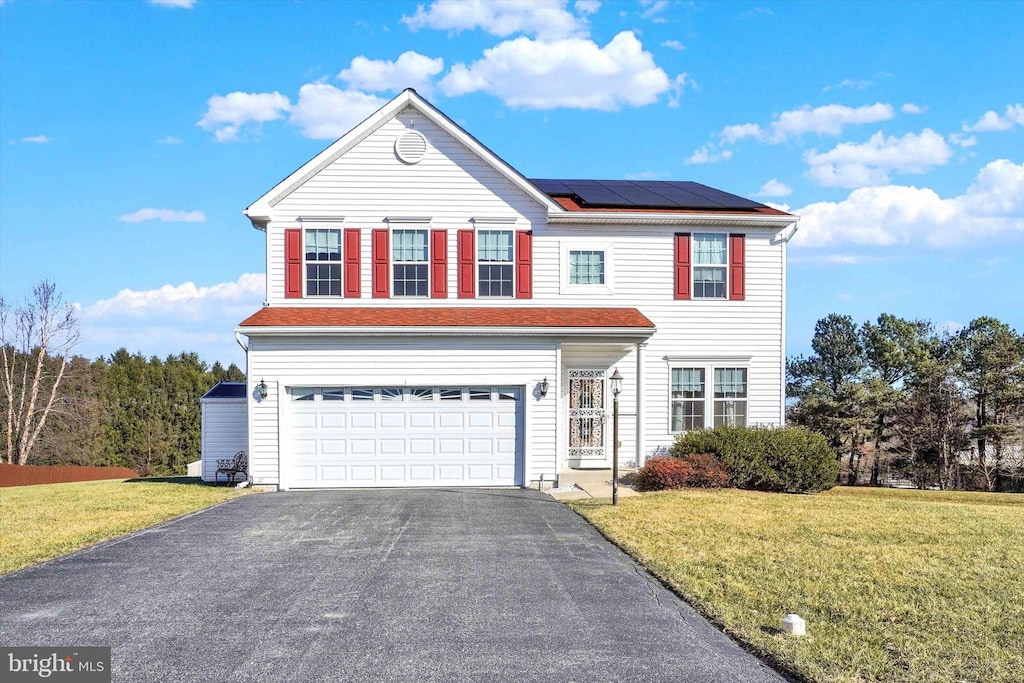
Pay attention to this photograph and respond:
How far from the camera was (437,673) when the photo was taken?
5953 mm

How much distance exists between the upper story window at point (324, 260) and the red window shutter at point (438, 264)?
2.25 metres

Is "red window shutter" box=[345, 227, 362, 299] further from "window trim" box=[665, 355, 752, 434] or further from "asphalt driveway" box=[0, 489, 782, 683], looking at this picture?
"asphalt driveway" box=[0, 489, 782, 683]

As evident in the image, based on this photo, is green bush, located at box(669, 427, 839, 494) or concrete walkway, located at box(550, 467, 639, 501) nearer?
concrete walkway, located at box(550, 467, 639, 501)

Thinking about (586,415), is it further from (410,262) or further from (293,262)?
(293,262)

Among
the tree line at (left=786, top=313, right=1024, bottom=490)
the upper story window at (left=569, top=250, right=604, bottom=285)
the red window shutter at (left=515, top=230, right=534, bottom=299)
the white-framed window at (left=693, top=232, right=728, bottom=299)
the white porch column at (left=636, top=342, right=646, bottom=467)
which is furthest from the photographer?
the tree line at (left=786, top=313, right=1024, bottom=490)

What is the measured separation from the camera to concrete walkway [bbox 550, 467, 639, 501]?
15797mm

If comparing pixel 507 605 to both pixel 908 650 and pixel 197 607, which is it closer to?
pixel 197 607

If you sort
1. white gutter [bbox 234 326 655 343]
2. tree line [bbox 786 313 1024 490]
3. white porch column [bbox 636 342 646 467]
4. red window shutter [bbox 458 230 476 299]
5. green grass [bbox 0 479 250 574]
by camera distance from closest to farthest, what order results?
green grass [bbox 0 479 250 574]
white gutter [bbox 234 326 655 343]
white porch column [bbox 636 342 646 467]
red window shutter [bbox 458 230 476 299]
tree line [bbox 786 313 1024 490]

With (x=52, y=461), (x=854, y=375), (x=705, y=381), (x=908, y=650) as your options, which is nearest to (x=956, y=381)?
(x=854, y=375)

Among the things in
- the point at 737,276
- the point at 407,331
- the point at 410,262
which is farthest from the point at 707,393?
the point at 410,262

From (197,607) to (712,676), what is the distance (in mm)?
4963

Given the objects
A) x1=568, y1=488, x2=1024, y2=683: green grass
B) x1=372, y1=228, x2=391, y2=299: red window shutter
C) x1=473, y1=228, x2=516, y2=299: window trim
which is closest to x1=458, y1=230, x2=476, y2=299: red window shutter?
x1=473, y1=228, x2=516, y2=299: window trim

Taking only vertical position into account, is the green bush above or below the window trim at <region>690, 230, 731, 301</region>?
below

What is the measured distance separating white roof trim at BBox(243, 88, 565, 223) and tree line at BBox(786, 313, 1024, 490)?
15.5 metres
